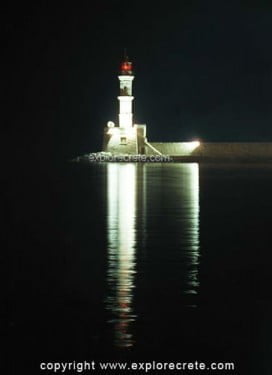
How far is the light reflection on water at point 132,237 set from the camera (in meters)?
9.24

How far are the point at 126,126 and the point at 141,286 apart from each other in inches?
2292

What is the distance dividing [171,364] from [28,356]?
→ 1.15 m

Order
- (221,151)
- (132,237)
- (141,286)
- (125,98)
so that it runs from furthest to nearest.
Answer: (221,151) < (125,98) < (132,237) < (141,286)

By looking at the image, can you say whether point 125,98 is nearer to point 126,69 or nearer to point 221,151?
point 126,69

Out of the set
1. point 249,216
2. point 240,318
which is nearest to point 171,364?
point 240,318

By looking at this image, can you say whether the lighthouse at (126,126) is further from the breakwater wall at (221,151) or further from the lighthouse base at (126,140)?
the breakwater wall at (221,151)

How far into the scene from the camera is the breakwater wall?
248 ft

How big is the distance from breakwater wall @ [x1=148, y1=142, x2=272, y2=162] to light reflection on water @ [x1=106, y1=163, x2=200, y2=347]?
146 feet

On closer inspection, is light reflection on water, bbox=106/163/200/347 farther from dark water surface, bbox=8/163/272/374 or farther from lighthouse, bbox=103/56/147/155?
lighthouse, bbox=103/56/147/155

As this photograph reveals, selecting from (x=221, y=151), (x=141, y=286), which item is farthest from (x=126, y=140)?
(x=141, y=286)

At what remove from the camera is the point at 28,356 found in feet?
25.0

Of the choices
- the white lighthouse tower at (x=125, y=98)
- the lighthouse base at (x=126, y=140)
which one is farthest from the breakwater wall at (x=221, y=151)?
the white lighthouse tower at (x=125, y=98)

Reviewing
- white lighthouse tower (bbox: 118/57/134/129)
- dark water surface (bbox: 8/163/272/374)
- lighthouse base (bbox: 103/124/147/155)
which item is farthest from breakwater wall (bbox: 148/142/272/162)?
dark water surface (bbox: 8/163/272/374)

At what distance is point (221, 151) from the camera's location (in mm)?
79125
